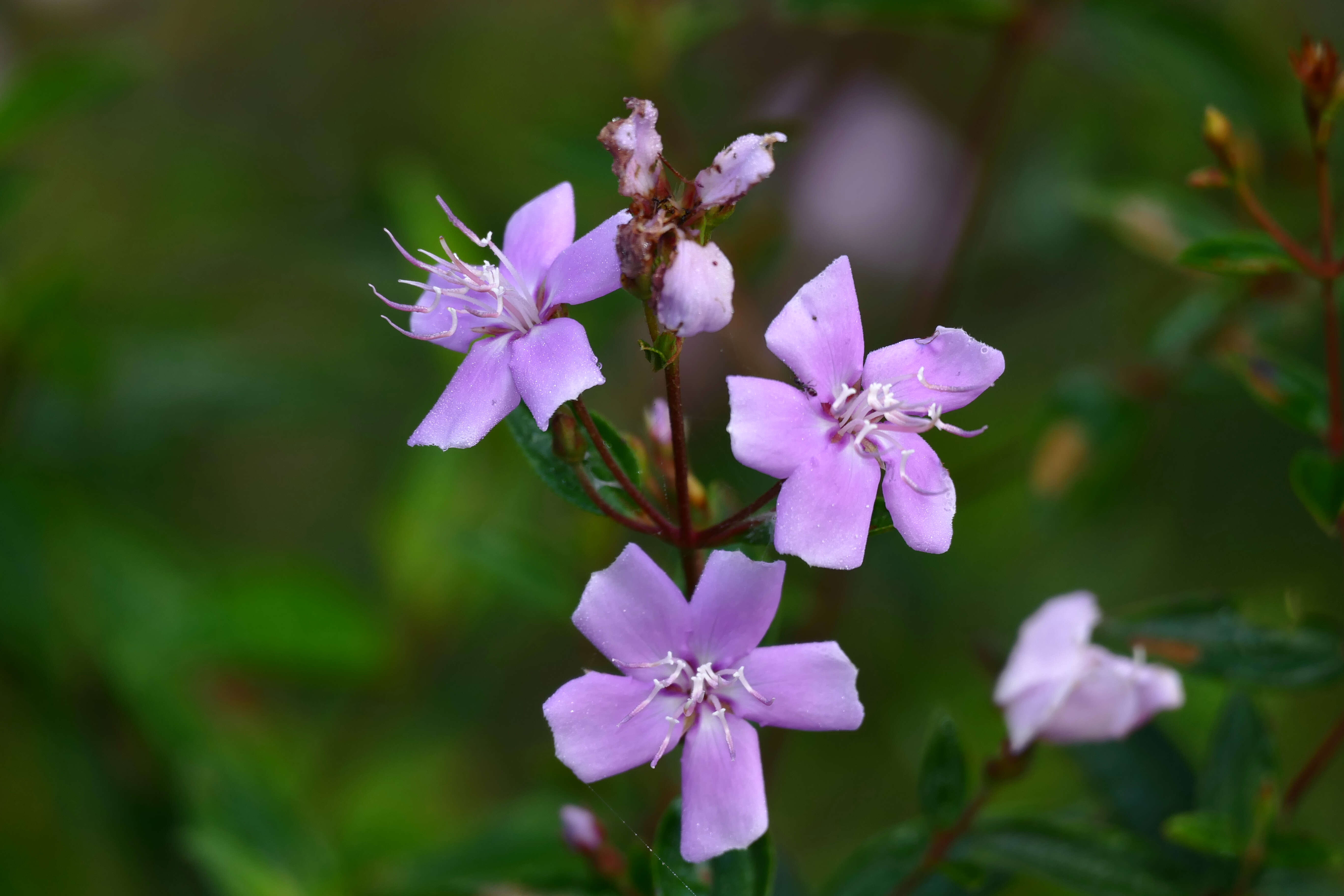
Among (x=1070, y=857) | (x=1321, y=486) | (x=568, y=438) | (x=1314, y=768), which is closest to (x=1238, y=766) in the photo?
(x=1314, y=768)

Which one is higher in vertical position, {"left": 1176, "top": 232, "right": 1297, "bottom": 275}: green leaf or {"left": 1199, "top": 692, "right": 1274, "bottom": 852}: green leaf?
{"left": 1176, "top": 232, "right": 1297, "bottom": 275}: green leaf

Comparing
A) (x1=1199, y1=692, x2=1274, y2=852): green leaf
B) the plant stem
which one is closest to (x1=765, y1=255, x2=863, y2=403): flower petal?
the plant stem

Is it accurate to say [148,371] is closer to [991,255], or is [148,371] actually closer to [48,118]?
[48,118]

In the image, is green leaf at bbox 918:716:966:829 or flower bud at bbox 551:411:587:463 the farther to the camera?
green leaf at bbox 918:716:966:829

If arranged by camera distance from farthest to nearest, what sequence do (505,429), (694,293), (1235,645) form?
(505,429) < (1235,645) < (694,293)

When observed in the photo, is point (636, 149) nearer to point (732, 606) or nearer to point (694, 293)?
point (694, 293)

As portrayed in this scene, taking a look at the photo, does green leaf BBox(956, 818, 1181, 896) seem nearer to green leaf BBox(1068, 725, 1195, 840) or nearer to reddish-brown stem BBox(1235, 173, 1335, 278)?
green leaf BBox(1068, 725, 1195, 840)

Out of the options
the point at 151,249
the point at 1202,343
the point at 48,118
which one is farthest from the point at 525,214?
the point at 151,249

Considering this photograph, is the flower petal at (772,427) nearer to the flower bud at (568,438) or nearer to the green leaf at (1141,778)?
the flower bud at (568,438)
